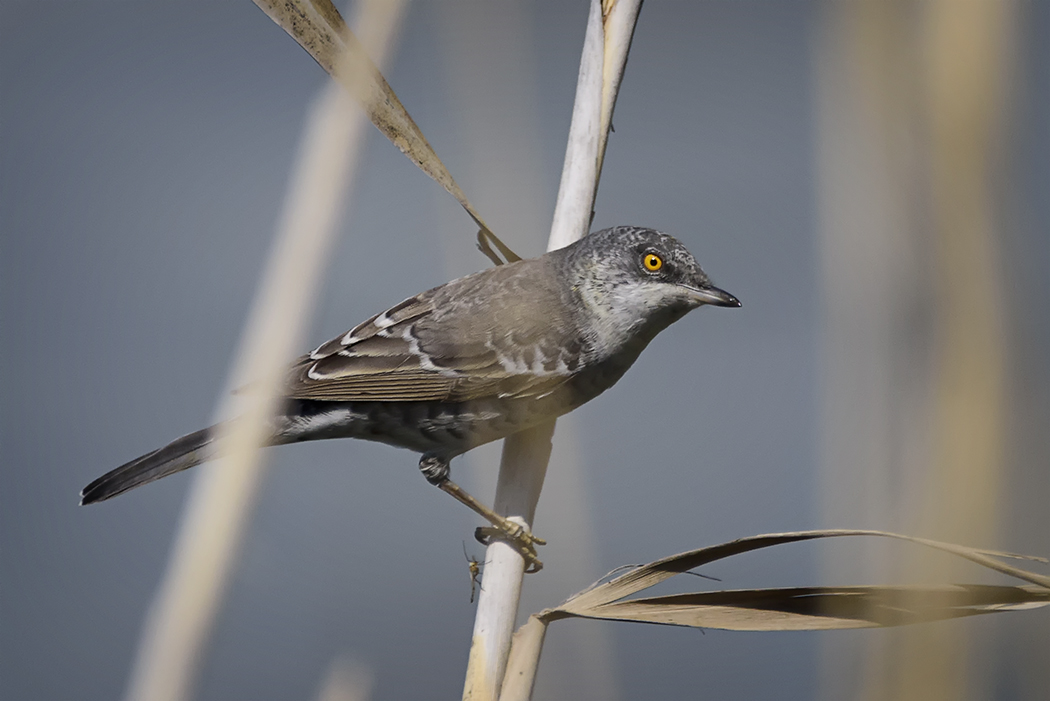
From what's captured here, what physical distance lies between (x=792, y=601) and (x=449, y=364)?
4.43ft

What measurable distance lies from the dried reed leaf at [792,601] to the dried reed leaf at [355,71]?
877mm

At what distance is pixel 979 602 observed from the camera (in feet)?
3.78

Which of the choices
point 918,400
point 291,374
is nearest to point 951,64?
point 918,400

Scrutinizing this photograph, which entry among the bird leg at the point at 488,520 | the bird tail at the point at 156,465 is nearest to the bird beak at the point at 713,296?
the bird leg at the point at 488,520

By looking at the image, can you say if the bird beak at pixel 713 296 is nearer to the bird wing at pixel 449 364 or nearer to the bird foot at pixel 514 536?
the bird wing at pixel 449 364

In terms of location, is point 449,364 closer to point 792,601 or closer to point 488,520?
point 488,520

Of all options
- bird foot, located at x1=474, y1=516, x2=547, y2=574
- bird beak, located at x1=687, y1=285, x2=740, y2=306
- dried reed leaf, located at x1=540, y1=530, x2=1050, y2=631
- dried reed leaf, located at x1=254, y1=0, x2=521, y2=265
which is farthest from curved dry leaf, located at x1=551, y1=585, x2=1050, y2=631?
bird beak, located at x1=687, y1=285, x2=740, y2=306

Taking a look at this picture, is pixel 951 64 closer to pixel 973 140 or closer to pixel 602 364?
pixel 973 140

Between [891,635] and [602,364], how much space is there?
1.34 metres

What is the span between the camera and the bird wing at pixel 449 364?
2332 millimetres

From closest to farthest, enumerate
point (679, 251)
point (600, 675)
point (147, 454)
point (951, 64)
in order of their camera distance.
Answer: point (951, 64)
point (600, 675)
point (147, 454)
point (679, 251)

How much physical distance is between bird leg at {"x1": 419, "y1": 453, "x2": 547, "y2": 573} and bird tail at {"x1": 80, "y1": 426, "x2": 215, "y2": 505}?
72 centimetres

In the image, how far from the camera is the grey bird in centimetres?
232

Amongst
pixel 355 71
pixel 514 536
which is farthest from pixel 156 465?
pixel 355 71
